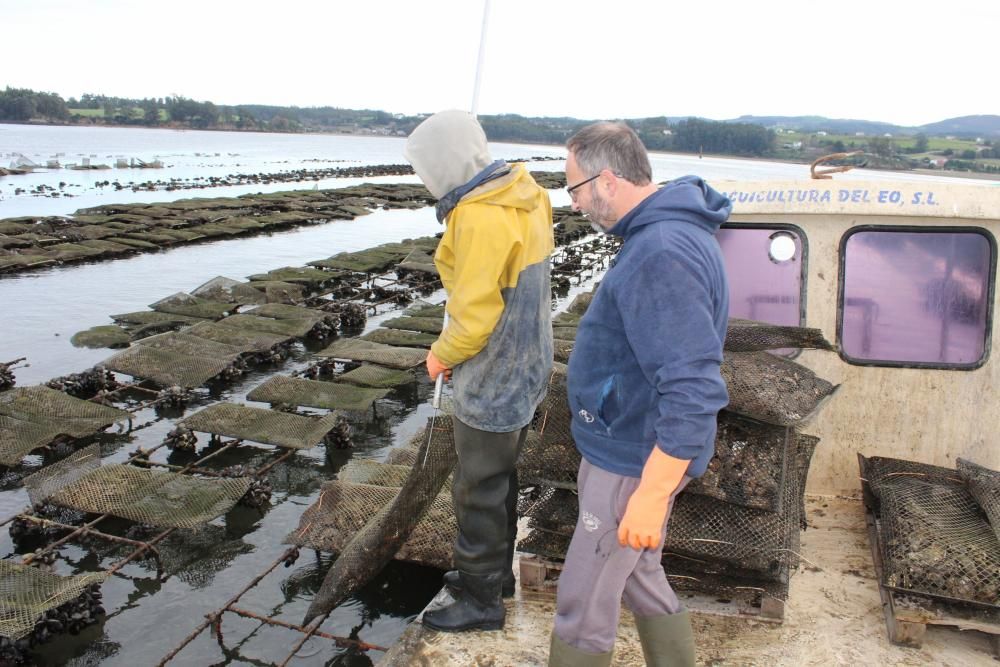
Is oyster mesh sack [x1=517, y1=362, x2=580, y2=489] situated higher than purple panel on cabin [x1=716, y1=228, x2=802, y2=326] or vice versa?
purple panel on cabin [x1=716, y1=228, x2=802, y2=326]

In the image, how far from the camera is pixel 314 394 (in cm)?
1178

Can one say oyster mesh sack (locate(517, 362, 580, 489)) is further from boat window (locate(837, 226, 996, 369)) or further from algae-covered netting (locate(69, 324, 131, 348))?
algae-covered netting (locate(69, 324, 131, 348))

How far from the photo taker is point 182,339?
571 inches

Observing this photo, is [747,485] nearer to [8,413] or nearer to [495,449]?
[495,449]

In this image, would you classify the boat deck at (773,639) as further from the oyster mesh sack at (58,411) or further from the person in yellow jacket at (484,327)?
the oyster mesh sack at (58,411)

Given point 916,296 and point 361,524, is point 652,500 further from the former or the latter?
point 361,524

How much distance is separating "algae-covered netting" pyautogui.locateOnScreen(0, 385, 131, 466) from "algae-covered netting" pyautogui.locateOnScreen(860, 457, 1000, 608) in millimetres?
9416

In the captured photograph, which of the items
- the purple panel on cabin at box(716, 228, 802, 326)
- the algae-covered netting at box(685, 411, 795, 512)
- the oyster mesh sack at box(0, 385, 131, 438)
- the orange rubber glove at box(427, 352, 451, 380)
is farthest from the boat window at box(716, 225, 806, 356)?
the oyster mesh sack at box(0, 385, 131, 438)

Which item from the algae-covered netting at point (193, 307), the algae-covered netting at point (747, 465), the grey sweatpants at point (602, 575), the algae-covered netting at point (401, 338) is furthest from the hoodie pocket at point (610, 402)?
the algae-covered netting at point (193, 307)

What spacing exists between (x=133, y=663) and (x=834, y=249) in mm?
6500

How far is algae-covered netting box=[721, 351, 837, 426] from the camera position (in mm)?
4371

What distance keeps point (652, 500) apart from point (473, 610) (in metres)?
1.88

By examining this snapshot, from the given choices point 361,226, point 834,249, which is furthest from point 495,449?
point 361,226

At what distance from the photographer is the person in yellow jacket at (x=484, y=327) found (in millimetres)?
3615
